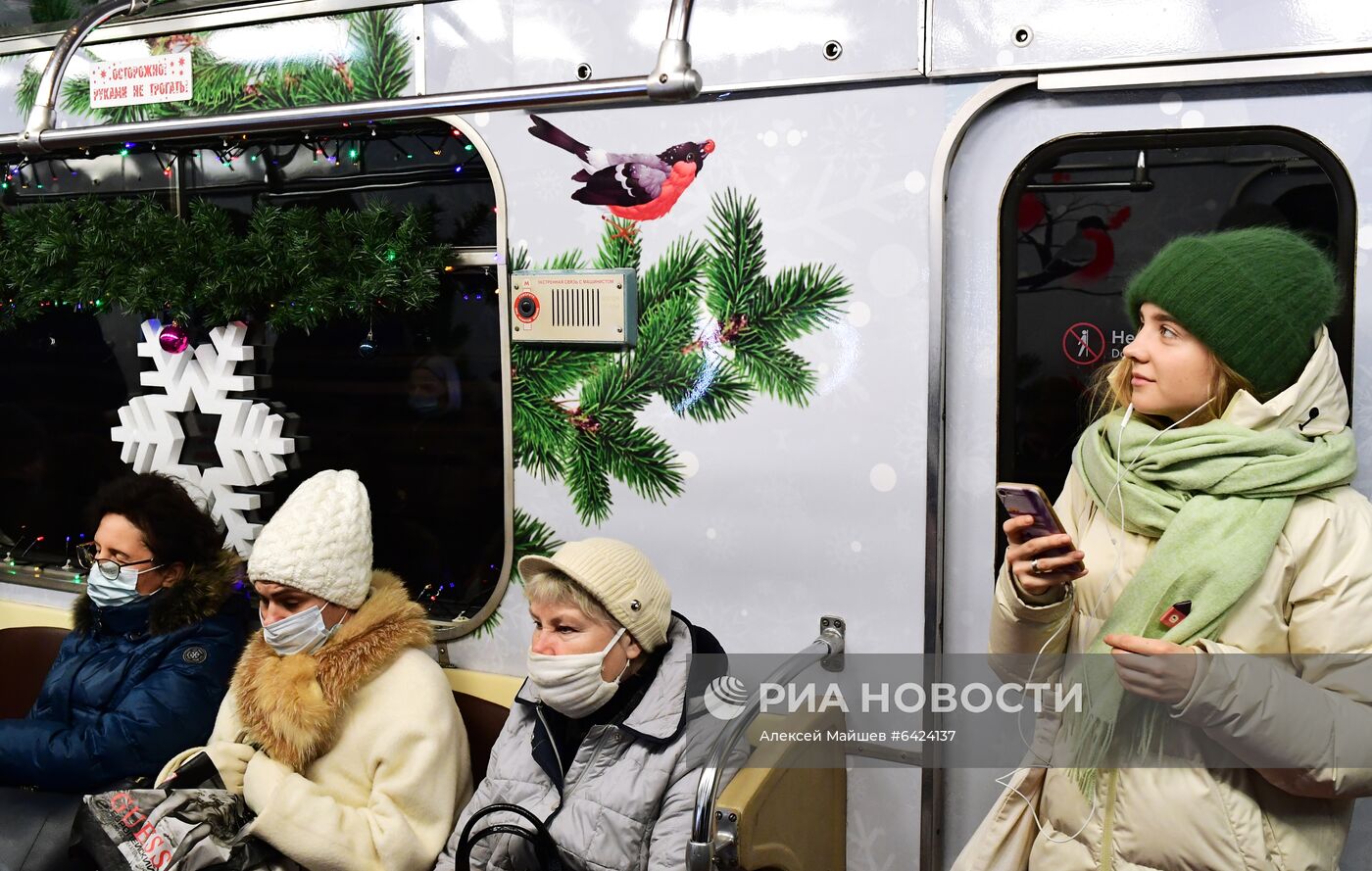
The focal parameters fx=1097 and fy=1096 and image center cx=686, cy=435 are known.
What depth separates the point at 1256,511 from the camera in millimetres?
2049

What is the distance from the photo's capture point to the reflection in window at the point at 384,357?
3459mm

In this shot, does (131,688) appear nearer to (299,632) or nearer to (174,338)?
(299,632)

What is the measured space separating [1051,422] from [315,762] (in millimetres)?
2123

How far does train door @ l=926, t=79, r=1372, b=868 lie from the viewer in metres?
2.52

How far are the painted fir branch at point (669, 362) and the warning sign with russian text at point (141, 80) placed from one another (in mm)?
1496

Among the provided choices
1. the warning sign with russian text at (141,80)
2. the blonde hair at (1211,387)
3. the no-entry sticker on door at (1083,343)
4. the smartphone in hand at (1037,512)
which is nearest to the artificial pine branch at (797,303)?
the no-entry sticker on door at (1083,343)

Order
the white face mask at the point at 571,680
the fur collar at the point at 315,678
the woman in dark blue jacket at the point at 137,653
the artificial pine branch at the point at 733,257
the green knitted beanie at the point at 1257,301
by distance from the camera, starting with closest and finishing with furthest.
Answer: the green knitted beanie at the point at 1257,301 < the white face mask at the point at 571,680 < the fur collar at the point at 315,678 < the artificial pine branch at the point at 733,257 < the woman in dark blue jacket at the point at 137,653

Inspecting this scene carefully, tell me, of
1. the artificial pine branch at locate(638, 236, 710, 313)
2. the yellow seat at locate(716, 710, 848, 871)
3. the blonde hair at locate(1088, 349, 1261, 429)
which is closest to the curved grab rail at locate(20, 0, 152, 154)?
the artificial pine branch at locate(638, 236, 710, 313)

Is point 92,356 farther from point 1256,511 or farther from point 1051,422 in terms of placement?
point 1256,511

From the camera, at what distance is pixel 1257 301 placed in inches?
81.8

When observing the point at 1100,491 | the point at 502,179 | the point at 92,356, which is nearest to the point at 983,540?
the point at 1100,491

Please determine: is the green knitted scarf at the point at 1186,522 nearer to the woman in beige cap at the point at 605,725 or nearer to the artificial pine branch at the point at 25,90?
the woman in beige cap at the point at 605,725

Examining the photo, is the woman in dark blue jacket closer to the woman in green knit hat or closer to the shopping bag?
the shopping bag

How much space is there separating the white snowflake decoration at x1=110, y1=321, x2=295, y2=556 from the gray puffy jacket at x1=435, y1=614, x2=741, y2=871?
1.57m
